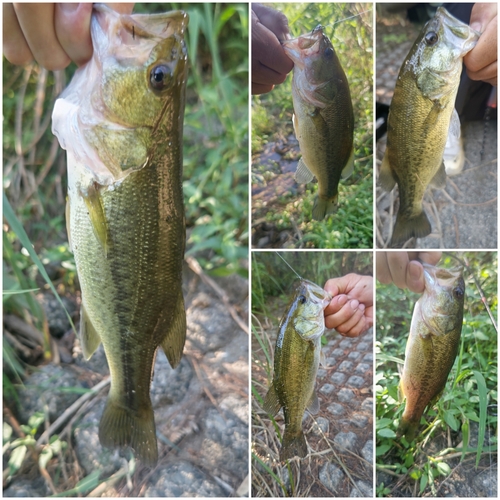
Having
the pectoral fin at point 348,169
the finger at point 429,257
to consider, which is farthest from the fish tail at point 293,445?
the pectoral fin at point 348,169

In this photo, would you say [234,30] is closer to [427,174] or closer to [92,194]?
[427,174]

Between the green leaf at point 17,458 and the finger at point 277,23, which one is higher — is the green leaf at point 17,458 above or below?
below

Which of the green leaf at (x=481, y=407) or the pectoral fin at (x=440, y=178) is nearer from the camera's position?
the pectoral fin at (x=440, y=178)

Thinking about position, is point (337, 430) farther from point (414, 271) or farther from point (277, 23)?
point (277, 23)

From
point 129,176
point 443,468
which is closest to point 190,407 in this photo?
point 443,468

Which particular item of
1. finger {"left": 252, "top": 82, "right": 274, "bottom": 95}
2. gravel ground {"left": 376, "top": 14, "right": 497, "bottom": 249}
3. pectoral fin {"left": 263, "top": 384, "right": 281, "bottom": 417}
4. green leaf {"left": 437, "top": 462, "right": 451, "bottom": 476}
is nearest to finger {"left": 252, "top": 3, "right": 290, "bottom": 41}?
finger {"left": 252, "top": 82, "right": 274, "bottom": 95}

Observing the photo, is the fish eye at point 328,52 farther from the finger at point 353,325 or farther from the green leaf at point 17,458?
the green leaf at point 17,458

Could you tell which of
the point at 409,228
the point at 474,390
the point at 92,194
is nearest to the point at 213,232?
the point at 409,228
